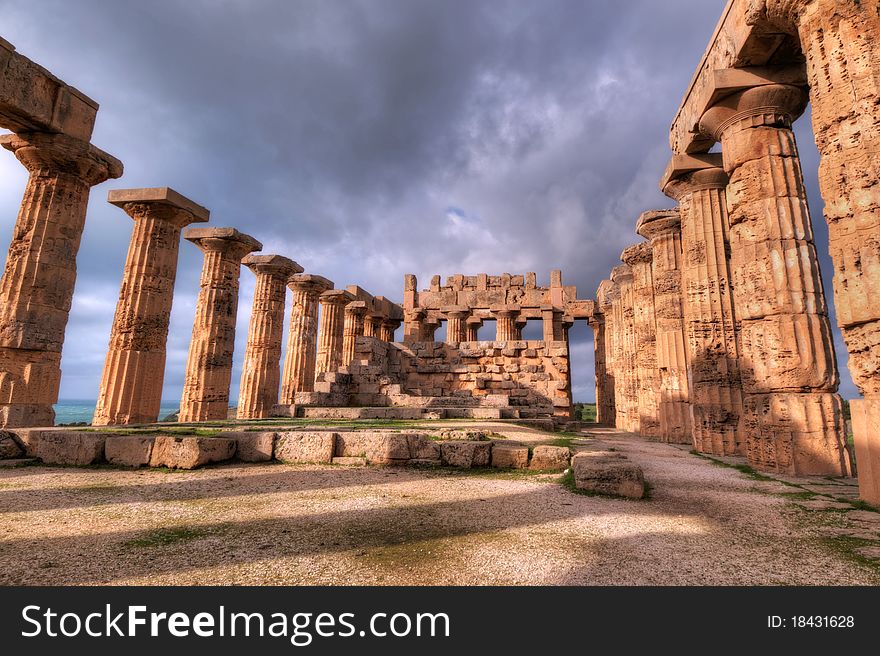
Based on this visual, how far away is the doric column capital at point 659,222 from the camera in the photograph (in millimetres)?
14070

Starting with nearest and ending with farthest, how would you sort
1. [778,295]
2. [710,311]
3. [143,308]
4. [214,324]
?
[778,295] < [710,311] < [143,308] < [214,324]

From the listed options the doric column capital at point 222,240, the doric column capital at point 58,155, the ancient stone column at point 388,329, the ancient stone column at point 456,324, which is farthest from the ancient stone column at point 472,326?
the doric column capital at point 58,155

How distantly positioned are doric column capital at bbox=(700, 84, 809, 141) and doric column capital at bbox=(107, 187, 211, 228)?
588 inches

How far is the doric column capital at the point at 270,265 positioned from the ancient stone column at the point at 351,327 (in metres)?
7.36

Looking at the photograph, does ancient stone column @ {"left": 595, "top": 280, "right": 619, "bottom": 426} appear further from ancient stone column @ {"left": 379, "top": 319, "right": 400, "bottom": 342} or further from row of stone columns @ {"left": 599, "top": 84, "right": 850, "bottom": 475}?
row of stone columns @ {"left": 599, "top": 84, "right": 850, "bottom": 475}

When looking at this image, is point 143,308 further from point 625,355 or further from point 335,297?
point 625,355

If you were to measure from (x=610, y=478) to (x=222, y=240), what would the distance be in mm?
16417

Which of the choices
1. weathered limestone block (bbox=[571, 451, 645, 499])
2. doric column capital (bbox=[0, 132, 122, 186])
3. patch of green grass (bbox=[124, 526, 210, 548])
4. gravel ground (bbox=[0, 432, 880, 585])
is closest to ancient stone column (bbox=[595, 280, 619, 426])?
gravel ground (bbox=[0, 432, 880, 585])

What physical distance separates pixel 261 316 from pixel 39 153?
9760 mm

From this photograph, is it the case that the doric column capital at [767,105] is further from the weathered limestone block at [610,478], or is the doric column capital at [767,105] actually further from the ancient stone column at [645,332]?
the ancient stone column at [645,332]

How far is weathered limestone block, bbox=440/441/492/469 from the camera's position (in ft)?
22.3

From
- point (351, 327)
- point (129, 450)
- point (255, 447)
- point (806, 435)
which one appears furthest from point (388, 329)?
point (806, 435)

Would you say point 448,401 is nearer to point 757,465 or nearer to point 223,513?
point 757,465

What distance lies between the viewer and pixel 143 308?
1373 centimetres
